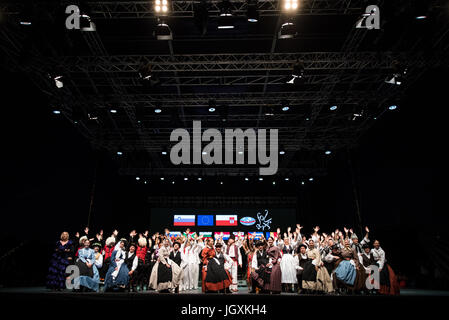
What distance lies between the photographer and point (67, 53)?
9516 millimetres

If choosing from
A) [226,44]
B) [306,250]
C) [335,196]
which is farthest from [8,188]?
[335,196]

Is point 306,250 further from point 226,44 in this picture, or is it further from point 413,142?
point 226,44

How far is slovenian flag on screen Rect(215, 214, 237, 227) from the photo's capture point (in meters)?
17.6

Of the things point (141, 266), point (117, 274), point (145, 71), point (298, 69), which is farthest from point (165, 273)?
point (298, 69)

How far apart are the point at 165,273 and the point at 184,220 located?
1015 cm

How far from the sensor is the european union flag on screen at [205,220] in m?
17.7

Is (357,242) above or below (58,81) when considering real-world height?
below

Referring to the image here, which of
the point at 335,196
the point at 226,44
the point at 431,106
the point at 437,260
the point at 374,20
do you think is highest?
the point at 226,44

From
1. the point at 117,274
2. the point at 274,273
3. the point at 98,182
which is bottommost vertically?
the point at 117,274

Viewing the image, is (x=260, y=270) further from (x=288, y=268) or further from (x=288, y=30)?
(x=288, y=30)

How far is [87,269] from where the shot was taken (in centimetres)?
754

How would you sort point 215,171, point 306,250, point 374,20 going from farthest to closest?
point 215,171 < point 306,250 < point 374,20

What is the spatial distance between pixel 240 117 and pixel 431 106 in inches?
264

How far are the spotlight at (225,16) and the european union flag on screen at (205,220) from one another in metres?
12.2
